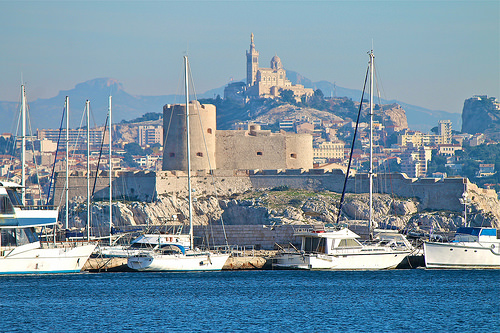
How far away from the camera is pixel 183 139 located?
56.4 metres

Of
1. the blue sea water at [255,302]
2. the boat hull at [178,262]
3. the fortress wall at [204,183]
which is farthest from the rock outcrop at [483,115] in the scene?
the boat hull at [178,262]

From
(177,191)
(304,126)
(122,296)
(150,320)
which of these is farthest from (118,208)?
(304,126)

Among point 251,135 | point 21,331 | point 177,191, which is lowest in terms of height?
point 21,331

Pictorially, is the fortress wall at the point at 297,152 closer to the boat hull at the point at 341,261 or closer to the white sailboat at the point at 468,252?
the boat hull at the point at 341,261

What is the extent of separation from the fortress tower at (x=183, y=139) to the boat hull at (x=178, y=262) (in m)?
21.5

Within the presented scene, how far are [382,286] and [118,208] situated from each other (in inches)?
878

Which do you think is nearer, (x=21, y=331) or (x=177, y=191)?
(x=21, y=331)

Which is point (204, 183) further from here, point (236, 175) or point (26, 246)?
point (26, 246)

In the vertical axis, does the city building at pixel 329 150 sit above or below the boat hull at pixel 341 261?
above

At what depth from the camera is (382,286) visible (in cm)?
3188

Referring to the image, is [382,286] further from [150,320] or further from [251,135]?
[251,135]

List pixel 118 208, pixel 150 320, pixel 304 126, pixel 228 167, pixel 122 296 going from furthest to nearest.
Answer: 1. pixel 304 126
2. pixel 228 167
3. pixel 118 208
4. pixel 122 296
5. pixel 150 320

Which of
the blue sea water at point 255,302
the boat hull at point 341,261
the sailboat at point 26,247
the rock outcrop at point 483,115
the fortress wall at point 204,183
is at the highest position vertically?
Answer: the rock outcrop at point 483,115

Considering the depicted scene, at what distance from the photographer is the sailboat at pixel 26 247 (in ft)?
106
